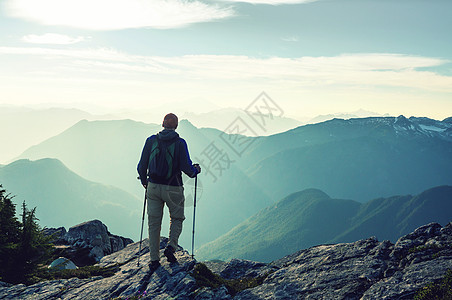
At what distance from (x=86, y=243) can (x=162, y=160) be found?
14.0m

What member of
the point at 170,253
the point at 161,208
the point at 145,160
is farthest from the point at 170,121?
the point at 170,253

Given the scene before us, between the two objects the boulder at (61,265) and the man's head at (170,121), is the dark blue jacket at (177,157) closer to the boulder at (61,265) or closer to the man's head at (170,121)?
the man's head at (170,121)

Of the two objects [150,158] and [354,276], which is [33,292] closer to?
[150,158]

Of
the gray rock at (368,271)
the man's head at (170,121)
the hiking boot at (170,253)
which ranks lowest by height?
the gray rock at (368,271)

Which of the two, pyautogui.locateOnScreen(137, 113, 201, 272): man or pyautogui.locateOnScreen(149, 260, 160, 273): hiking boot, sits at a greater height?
pyautogui.locateOnScreen(137, 113, 201, 272): man

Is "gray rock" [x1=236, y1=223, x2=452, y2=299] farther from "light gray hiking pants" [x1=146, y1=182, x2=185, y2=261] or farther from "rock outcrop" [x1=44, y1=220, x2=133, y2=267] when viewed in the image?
"rock outcrop" [x1=44, y1=220, x2=133, y2=267]

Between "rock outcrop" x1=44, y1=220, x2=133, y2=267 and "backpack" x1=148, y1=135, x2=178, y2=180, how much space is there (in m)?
12.8

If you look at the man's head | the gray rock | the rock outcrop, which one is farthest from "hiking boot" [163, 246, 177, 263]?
the rock outcrop

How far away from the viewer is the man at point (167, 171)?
1160cm

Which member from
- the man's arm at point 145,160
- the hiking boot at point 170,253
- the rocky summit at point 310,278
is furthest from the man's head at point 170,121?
the rocky summit at point 310,278

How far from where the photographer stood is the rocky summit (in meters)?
8.87

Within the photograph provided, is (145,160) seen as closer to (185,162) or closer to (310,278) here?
(185,162)

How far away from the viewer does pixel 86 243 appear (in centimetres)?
2198

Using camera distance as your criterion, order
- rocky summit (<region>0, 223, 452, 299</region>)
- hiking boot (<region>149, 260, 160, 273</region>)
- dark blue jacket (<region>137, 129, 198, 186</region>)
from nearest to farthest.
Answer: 1. rocky summit (<region>0, 223, 452, 299</region>)
2. dark blue jacket (<region>137, 129, 198, 186</region>)
3. hiking boot (<region>149, 260, 160, 273</region>)
